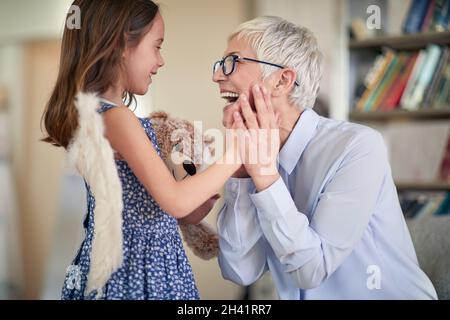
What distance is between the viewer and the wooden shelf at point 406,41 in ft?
7.43

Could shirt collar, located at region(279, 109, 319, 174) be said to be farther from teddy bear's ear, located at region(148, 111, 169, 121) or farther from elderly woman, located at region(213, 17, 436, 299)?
teddy bear's ear, located at region(148, 111, 169, 121)

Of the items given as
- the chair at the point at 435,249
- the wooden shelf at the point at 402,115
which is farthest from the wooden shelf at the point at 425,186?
the chair at the point at 435,249

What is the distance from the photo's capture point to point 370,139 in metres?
1.16

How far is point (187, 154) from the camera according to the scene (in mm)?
1126

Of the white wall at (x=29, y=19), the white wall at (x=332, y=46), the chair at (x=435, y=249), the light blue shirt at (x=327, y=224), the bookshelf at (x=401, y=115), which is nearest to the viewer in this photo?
the light blue shirt at (x=327, y=224)

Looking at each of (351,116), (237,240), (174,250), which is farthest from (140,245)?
(351,116)

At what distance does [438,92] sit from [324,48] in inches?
19.3

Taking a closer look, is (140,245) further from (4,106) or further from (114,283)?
(4,106)

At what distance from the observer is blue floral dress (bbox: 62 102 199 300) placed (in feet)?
3.28

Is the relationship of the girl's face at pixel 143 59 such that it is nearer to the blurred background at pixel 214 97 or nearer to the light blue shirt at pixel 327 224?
the blurred background at pixel 214 97

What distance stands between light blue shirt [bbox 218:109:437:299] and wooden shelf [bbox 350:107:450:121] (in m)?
1.21

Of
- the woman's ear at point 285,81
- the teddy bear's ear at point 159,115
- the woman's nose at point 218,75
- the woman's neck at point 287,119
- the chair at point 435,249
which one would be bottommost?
the chair at point 435,249

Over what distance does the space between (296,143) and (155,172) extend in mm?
383

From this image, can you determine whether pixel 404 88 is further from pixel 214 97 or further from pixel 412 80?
pixel 214 97
